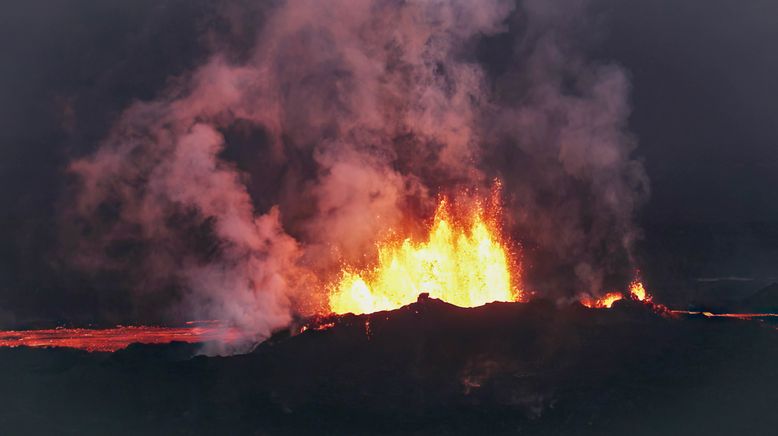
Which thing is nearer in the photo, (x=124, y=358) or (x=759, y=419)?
(x=759, y=419)

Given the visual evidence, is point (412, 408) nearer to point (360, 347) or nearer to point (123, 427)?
point (360, 347)

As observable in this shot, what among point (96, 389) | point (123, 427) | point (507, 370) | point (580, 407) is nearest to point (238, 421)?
point (123, 427)

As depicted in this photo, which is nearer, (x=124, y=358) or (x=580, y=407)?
(x=580, y=407)

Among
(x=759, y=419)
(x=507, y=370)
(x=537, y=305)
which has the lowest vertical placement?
(x=759, y=419)

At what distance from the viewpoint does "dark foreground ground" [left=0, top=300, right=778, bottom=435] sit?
91.7m

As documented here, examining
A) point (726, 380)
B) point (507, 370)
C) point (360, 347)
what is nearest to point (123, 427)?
point (360, 347)

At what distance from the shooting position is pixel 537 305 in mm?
97125

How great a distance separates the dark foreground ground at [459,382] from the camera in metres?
91.7

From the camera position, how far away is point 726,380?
94.8 meters

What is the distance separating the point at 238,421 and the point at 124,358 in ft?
54.6

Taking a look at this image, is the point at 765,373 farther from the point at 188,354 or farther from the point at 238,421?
the point at 188,354

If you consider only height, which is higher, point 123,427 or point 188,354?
point 188,354

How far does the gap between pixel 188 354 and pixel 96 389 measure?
10.4 metres

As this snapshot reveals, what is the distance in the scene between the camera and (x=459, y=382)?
311ft
